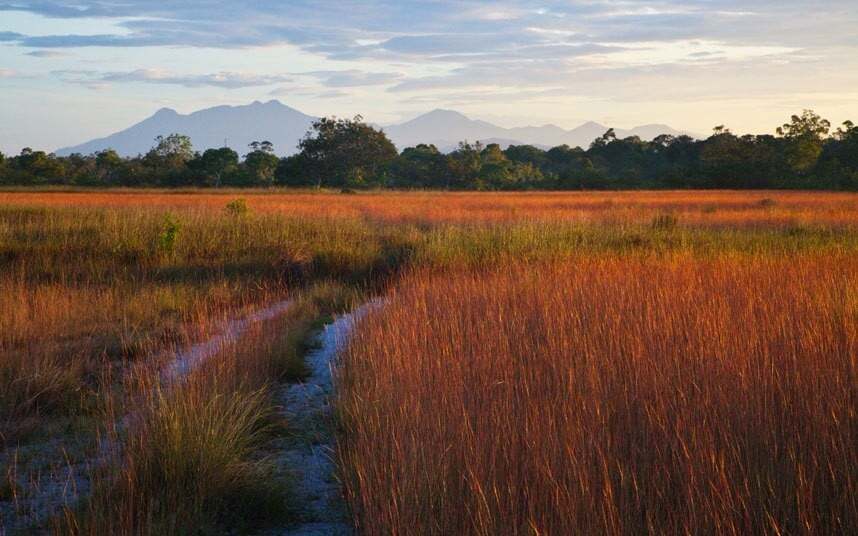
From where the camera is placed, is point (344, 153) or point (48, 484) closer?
point (48, 484)

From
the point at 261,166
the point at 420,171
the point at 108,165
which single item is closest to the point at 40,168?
the point at 108,165

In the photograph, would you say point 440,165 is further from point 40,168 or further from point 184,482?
point 184,482

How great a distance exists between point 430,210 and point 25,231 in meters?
12.1

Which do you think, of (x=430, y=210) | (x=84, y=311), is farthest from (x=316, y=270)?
(x=430, y=210)

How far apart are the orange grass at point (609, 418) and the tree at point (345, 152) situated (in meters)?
46.8

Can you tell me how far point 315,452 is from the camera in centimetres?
444

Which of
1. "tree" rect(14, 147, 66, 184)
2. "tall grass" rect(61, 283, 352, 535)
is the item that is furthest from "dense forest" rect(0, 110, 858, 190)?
"tall grass" rect(61, 283, 352, 535)

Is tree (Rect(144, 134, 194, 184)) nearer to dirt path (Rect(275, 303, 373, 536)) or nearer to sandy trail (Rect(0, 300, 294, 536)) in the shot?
dirt path (Rect(275, 303, 373, 536))

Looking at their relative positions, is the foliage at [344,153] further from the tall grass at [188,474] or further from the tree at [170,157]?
the tall grass at [188,474]

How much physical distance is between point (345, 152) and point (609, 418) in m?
51.7

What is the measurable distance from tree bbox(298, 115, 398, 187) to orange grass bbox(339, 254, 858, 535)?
46819mm

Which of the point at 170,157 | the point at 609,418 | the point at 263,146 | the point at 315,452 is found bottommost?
the point at 315,452

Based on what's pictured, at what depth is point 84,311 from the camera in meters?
7.95

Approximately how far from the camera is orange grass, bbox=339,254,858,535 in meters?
2.94
